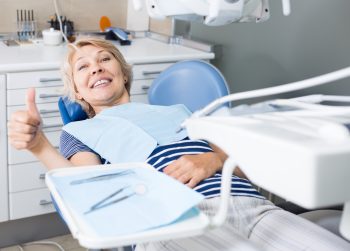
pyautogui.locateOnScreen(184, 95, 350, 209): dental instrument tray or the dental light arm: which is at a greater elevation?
the dental light arm

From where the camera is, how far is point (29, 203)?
93.9 inches

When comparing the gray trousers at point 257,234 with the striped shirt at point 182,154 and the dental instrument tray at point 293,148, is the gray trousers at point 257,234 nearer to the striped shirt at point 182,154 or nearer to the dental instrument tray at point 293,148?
the striped shirt at point 182,154

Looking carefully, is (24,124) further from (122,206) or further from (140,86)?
(140,86)

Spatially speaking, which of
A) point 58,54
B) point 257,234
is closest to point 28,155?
point 58,54

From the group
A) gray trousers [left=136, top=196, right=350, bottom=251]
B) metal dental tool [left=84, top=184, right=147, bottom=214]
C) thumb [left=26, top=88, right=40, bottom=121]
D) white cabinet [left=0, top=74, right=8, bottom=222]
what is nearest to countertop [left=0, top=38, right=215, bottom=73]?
white cabinet [left=0, top=74, right=8, bottom=222]

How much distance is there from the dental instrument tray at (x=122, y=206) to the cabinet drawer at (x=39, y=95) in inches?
47.6

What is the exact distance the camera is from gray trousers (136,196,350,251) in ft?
4.00

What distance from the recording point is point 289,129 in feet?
2.64

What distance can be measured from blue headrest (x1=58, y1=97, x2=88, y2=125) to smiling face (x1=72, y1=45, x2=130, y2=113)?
40 millimetres

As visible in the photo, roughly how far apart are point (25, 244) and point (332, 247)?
1.73 metres

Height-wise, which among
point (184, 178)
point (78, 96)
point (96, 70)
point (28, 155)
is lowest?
point (28, 155)

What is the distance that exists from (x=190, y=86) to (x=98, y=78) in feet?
1.25

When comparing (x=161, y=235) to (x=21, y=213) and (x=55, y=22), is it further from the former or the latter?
(x=55, y=22)

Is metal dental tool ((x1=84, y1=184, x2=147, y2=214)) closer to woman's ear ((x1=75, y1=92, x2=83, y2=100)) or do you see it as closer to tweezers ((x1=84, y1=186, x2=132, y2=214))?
tweezers ((x1=84, y1=186, x2=132, y2=214))
